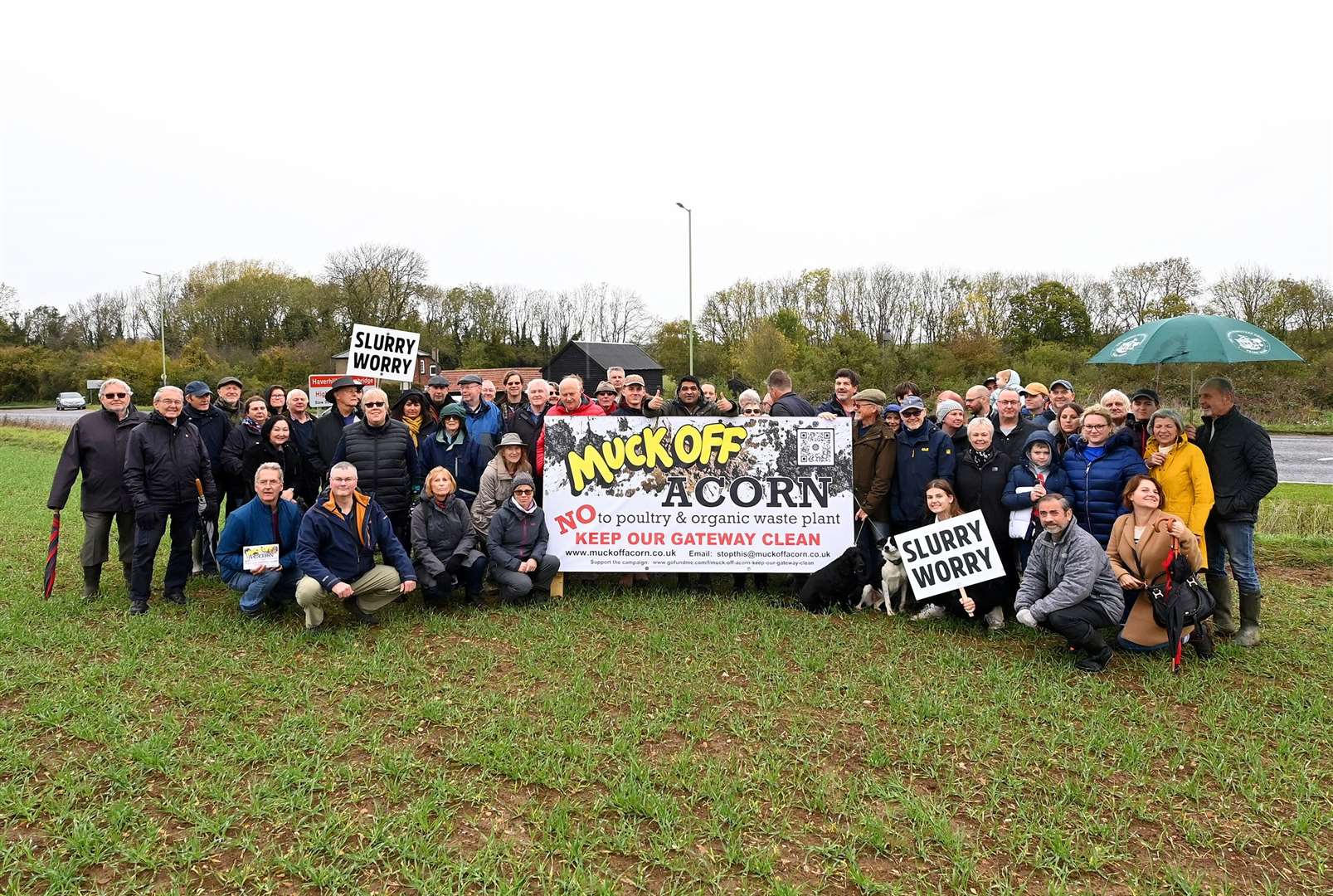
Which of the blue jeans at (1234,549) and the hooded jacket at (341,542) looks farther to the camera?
the hooded jacket at (341,542)

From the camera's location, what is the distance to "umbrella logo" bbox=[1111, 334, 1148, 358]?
5891 millimetres

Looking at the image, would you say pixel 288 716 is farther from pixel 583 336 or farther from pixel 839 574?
pixel 583 336

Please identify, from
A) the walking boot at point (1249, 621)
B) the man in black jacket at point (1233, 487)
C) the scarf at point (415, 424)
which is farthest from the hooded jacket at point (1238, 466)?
the scarf at point (415, 424)

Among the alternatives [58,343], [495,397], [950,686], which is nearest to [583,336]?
[58,343]

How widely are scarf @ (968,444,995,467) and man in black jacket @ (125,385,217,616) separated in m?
6.68

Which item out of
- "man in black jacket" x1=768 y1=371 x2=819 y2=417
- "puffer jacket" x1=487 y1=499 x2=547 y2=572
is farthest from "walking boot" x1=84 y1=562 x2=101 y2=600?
"man in black jacket" x1=768 y1=371 x2=819 y2=417

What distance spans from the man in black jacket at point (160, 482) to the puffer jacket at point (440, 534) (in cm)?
198

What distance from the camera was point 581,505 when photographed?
6.96 m

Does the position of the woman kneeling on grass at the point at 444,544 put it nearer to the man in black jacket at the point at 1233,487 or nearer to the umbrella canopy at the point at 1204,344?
the umbrella canopy at the point at 1204,344

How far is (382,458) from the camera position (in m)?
6.61

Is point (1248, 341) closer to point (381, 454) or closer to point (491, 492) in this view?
point (491, 492)

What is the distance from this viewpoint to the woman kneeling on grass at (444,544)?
251 inches

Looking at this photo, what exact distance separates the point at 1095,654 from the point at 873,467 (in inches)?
90.6

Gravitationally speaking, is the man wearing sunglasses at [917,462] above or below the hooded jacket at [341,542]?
above
